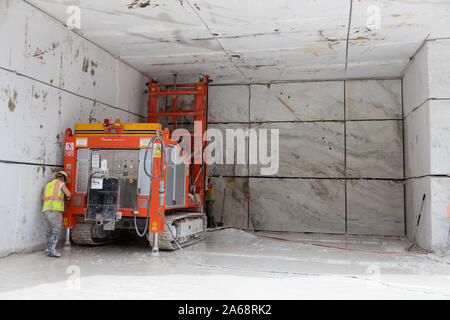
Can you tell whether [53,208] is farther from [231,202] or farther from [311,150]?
[311,150]

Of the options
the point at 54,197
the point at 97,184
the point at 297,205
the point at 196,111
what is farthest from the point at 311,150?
the point at 54,197

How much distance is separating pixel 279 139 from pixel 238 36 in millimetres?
3415

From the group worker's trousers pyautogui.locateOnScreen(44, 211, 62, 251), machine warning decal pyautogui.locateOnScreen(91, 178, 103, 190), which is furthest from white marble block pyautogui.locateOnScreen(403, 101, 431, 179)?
worker's trousers pyautogui.locateOnScreen(44, 211, 62, 251)

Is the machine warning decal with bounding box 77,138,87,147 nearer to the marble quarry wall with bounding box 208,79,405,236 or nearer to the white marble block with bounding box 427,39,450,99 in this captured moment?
Result: the marble quarry wall with bounding box 208,79,405,236

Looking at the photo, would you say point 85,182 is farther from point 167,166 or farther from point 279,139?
point 279,139

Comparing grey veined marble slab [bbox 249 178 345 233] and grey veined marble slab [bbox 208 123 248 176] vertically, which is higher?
grey veined marble slab [bbox 208 123 248 176]

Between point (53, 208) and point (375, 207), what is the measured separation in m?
6.96

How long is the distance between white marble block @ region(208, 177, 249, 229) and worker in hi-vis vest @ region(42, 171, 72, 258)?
4683mm

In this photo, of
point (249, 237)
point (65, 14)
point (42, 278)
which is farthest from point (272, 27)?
point (42, 278)

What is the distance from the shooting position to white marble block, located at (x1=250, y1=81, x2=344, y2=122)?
31.8 feet

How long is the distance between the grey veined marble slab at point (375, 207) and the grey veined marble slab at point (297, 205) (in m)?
0.23

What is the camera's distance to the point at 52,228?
226 inches

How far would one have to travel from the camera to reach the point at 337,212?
945cm

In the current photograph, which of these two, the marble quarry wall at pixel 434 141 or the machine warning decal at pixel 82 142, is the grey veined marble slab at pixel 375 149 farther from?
the machine warning decal at pixel 82 142
